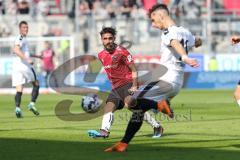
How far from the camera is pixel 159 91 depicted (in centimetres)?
1234

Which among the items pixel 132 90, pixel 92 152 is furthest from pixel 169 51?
pixel 92 152

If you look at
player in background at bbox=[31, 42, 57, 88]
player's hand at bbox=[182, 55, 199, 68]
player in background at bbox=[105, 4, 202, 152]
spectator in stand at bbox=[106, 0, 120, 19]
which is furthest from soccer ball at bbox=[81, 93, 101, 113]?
spectator in stand at bbox=[106, 0, 120, 19]

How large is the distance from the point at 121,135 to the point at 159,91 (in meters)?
2.78

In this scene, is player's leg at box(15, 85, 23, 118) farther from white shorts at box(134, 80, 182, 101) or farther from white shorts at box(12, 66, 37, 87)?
white shorts at box(134, 80, 182, 101)

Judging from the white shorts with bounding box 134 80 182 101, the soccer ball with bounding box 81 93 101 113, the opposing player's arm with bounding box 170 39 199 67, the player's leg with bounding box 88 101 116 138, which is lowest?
the soccer ball with bounding box 81 93 101 113

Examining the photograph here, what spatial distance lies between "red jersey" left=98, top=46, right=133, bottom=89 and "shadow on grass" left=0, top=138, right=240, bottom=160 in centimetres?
146

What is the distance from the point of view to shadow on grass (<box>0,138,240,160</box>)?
11250 mm

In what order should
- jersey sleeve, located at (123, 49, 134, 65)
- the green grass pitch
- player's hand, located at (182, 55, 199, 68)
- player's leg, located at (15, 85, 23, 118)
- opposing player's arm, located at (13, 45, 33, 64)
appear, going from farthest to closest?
opposing player's arm, located at (13, 45, 33, 64)
player's leg, located at (15, 85, 23, 118)
jersey sleeve, located at (123, 49, 134, 65)
the green grass pitch
player's hand, located at (182, 55, 199, 68)

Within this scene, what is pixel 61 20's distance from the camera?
41.5 metres

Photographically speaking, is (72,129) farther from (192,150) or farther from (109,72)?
(192,150)

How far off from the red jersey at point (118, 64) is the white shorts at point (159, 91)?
160 centimetres

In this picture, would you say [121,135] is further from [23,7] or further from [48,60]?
[23,7]

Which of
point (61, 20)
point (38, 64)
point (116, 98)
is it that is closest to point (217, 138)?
point (116, 98)

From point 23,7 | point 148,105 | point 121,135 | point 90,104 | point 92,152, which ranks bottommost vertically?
point 90,104
